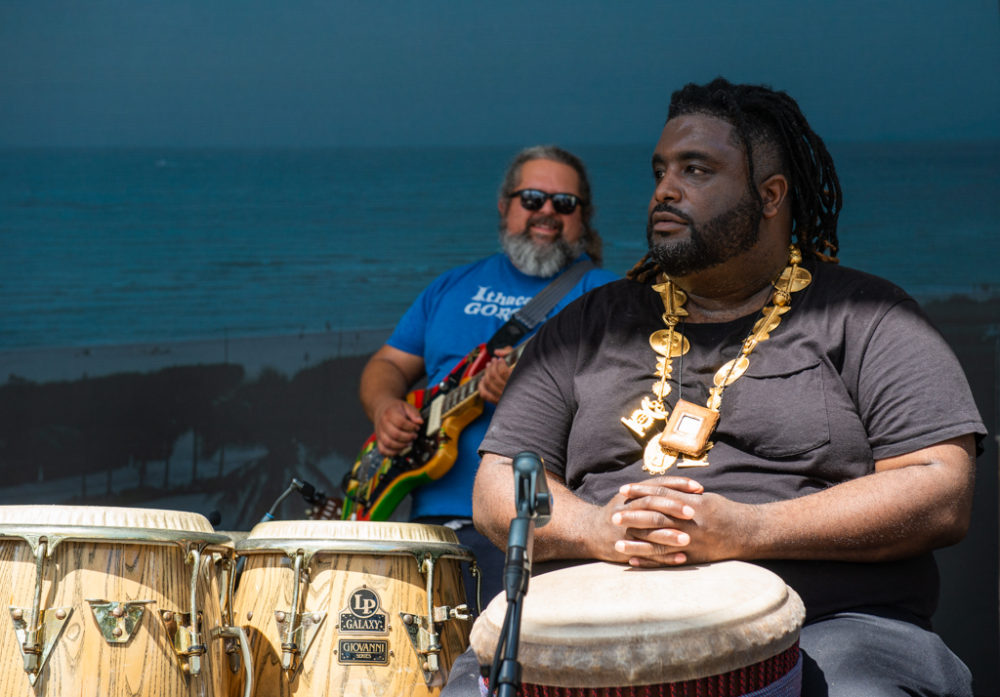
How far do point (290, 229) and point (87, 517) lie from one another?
3314 mm

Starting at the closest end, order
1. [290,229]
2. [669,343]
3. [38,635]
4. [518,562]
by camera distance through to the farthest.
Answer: [518,562], [38,635], [669,343], [290,229]

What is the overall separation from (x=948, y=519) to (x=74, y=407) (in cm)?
395

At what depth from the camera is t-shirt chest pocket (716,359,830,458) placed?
2242mm

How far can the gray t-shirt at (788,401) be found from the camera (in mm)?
2152

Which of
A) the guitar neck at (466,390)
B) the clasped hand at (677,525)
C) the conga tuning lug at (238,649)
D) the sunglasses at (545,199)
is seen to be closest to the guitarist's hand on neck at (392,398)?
the guitar neck at (466,390)

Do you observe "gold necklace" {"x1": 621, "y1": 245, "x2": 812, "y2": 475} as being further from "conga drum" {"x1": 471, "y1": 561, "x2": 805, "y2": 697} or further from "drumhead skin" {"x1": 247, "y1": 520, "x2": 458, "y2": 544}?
"drumhead skin" {"x1": 247, "y1": 520, "x2": 458, "y2": 544}

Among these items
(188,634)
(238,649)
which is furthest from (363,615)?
(188,634)

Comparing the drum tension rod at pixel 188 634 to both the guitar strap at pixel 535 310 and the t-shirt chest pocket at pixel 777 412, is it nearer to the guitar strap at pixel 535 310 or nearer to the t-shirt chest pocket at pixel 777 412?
the t-shirt chest pocket at pixel 777 412

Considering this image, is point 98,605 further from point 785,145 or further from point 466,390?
point 785,145

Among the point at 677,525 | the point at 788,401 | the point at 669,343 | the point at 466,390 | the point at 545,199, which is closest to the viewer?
the point at 677,525

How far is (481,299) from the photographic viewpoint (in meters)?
3.94

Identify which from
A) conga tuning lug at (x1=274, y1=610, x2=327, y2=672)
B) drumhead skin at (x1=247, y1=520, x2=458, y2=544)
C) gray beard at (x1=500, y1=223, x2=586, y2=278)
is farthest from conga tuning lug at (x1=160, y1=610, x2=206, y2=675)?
gray beard at (x1=500, y1=223, x2=586, y2=278)

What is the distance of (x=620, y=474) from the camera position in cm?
236

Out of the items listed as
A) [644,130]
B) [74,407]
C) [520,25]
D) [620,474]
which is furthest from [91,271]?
[620,474]
